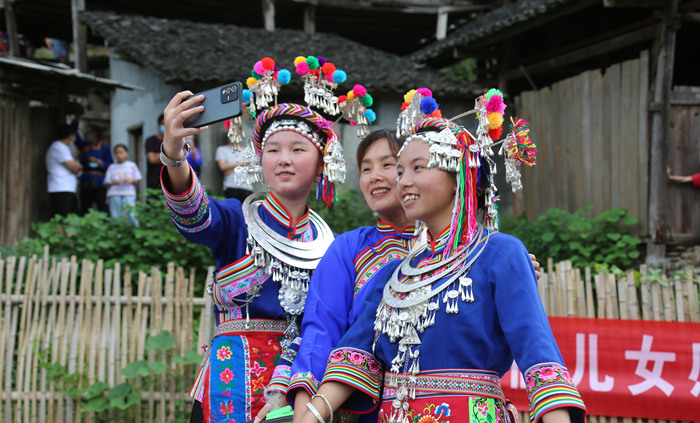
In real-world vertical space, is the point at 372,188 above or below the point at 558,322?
above

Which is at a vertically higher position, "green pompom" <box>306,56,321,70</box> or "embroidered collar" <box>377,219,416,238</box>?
"green pompom" <box>306,56,321,70</box>

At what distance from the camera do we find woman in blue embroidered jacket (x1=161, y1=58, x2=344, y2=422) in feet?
9.07

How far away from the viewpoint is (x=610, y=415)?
17.0ft

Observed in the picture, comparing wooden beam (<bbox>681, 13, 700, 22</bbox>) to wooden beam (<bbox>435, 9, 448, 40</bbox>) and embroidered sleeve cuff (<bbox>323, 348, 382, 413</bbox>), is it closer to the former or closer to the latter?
wooden beam (<bbox>435, 9, 448, 40</bbox>)

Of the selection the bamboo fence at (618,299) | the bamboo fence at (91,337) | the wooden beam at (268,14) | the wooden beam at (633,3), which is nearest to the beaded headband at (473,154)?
the bamboo fence at (618,299)

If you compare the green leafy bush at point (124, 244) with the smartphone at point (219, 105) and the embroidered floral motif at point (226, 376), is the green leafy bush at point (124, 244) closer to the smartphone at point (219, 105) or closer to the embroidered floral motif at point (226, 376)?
the embroidered floral motif at point (226, 376)

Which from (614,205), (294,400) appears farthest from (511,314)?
(614,205)

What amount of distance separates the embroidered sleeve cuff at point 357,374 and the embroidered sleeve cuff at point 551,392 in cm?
52

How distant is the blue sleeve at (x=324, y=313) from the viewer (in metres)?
2.34

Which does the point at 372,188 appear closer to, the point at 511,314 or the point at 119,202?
the point at 511,314

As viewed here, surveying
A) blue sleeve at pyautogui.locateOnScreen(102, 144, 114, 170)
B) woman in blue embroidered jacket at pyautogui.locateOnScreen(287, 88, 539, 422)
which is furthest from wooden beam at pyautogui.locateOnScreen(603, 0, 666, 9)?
blue sleeve at pyautogui.locateOnScreen(102, 144, 114, 170)

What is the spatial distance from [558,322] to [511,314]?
357cm

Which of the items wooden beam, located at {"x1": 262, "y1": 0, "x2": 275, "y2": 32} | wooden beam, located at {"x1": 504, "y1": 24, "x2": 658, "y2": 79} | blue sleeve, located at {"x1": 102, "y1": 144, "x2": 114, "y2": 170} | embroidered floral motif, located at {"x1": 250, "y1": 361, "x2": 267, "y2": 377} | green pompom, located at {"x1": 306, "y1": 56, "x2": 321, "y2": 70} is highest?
wooden beam, located at {"x1": 262, "y1": 0, "x2": 275, "y2": 32}

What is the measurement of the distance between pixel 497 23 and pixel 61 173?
6.79 metres
